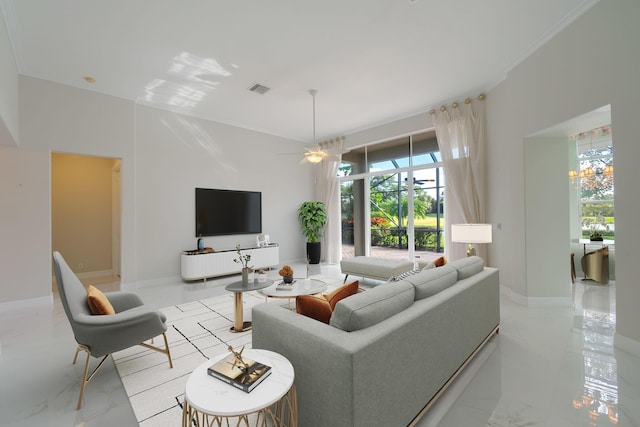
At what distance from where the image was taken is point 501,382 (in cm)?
215

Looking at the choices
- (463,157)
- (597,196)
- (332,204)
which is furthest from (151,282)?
(597,196)

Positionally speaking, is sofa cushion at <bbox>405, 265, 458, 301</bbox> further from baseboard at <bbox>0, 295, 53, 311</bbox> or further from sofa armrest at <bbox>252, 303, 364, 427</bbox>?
baseboard at <bbox>0, 295, 53, 311</bbox>

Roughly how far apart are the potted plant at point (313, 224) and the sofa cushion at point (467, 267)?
4.55 meters

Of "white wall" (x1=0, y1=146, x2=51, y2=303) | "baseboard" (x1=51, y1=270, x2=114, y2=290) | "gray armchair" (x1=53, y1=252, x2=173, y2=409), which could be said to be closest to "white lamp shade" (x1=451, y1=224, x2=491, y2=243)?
"gray armchair" (x1=53, y1=252, x2=173, y2=409)

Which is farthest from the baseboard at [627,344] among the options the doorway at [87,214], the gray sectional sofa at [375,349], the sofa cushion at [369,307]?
the doorway at [87,214]

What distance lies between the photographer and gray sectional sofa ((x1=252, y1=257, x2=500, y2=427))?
4.25ft

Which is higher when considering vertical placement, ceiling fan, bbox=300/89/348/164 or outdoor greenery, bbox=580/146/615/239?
ceiling fan, bbox=300/89/348/164

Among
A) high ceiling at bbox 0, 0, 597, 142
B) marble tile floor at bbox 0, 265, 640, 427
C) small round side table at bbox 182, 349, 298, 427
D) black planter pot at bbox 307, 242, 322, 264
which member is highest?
high ceiling at bbox 0, 0, 597, 142

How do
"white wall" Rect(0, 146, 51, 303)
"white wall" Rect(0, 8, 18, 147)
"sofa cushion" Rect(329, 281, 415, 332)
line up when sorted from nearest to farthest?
"sofa cushion" Rect(329, 281, 415, 332), "white wall" Rect(0, 8, 18, 147), "white wall" Rect(0, 146, 51, 303)

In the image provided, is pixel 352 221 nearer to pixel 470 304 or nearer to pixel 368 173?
pixel 368 173

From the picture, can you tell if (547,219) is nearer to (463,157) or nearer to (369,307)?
(463,157)

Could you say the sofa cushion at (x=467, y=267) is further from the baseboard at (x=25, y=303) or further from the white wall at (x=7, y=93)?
the baseboard at (x=25, y=303)

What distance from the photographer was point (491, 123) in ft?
14.8

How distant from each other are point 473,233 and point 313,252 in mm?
4202
